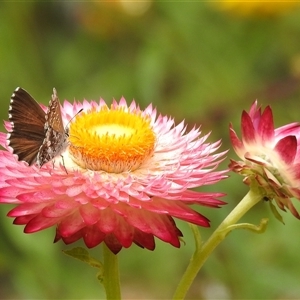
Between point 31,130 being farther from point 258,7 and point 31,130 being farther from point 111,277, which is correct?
point 258,7

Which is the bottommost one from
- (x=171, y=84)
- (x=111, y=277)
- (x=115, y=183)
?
(x=111, y=277)

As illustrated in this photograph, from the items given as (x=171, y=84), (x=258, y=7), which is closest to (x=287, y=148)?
(x=258, y=7)

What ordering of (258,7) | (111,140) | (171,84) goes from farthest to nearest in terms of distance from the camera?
(171,84) < (258,7) < (111,140)

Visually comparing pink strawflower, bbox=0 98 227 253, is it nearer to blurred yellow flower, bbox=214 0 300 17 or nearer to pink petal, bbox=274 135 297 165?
pink petal, bbox=274 135 297 165

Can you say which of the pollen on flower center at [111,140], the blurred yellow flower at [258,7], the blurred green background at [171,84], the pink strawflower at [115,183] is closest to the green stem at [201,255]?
the pink strawflower at [115,183]

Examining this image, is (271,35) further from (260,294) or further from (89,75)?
(260,294)

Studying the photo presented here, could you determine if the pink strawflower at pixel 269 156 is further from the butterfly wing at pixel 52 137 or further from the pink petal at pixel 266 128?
the butterfly wing at pixel 52 137
